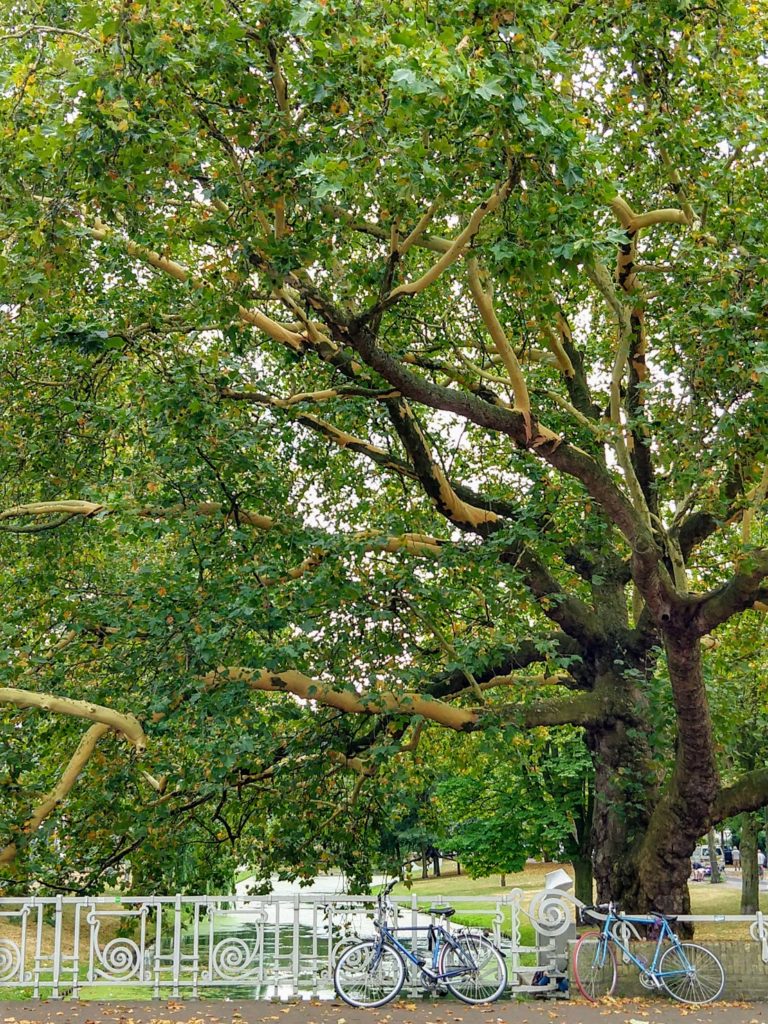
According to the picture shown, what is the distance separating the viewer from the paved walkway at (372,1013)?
8305 mm

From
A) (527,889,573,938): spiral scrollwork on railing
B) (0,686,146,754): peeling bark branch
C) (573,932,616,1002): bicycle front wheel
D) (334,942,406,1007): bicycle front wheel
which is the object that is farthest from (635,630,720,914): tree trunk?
(0,686,146,754): peeling bark branch

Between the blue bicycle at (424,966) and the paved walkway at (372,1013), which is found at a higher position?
the blue bicycle at (424,966)

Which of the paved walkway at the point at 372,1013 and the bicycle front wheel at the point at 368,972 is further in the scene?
the bicycle front wheel at the point at 368,972

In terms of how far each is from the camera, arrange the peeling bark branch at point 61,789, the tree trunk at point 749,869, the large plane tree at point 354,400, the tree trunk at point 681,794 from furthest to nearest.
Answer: the tree trunk at point 749,869 → the tree trunk at point 681,794 → the peeling bark branch at point 61,789 → the large plane tree at point 354,400

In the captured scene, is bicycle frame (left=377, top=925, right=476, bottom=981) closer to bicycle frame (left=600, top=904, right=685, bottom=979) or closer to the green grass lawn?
the green grass lawn

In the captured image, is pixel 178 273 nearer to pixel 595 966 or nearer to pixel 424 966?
pixel 424 966

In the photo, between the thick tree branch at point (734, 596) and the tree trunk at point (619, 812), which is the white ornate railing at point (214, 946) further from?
the thick tree branch at point (734, 596)

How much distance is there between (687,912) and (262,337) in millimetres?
8483

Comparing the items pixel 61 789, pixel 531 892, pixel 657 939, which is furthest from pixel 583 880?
pixel 61 789

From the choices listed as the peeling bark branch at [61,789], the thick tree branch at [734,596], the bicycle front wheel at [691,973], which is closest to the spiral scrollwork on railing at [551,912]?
the bicycle front wheel at [691,973]

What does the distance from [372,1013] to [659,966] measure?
9.39 ft

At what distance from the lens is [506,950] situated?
32.1 feet

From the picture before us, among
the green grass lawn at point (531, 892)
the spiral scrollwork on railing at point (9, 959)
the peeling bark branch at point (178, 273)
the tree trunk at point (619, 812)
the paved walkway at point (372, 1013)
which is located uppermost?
the peeling bark branch at point (178, 273)

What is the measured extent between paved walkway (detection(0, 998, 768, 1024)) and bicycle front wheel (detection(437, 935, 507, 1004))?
0.14 metres
